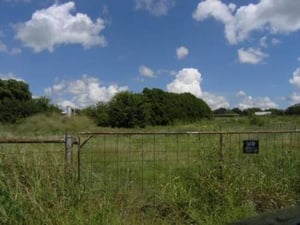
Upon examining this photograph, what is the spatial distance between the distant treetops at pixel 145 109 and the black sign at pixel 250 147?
46530 millimetres

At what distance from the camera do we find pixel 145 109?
216ft

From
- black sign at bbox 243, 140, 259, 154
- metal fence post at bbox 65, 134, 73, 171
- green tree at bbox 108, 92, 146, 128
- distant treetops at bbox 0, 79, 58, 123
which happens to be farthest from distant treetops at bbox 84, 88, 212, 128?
metal fence post at bbox 65, 134, 73, 171

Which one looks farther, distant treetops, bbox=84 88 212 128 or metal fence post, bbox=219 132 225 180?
distant treetops, bbox=84 88 212 128

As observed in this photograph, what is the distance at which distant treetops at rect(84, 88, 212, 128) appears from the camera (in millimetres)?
62875

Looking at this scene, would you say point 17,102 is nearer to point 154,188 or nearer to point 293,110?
point 293,110

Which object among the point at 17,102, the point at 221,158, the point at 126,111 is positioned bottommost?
the point at 221,158

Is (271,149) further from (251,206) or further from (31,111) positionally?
(31,111)

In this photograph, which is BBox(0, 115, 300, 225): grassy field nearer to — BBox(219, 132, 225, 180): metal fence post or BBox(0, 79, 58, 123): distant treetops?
BBox(219, 132, 225, 180): metal fence post

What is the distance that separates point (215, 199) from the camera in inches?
309

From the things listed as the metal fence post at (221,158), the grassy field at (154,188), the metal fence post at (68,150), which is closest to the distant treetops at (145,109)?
the grassy field at (154,188)

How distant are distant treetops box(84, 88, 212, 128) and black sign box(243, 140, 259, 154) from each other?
4653 centimetres

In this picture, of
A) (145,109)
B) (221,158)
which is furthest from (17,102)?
(221,158)

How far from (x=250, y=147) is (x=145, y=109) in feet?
187

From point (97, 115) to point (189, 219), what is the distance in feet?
183
